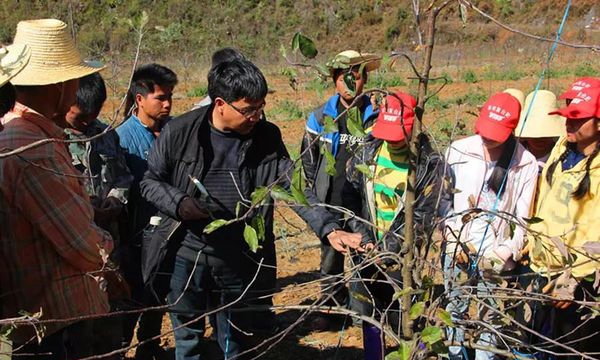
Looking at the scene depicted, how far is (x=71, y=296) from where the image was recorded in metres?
2.27

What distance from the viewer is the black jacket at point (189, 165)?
Answer: 2.94 meters

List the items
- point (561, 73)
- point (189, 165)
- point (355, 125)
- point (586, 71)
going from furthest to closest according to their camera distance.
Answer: point (586, 71) → point (561, 73) → point (189, 165) → point (355, 125)

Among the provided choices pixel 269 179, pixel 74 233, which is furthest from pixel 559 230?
pixel 74 233

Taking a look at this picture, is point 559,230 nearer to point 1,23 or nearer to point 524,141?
point 524,141

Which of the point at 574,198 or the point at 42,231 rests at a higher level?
the point at 42,231

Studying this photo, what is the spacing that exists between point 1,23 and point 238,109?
2764cm

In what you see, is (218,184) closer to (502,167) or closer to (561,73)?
(502,167)

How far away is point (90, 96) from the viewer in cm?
323

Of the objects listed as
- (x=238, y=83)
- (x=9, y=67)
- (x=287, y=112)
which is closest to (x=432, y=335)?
(x=9, y=67)

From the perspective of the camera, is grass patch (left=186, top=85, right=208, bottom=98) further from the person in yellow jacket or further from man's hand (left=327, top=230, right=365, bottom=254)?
the person in yellow jacket

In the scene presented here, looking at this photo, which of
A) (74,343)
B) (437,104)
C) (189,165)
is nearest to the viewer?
(74,343)

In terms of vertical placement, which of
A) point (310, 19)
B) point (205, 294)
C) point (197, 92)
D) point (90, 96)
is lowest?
point (197, 92)

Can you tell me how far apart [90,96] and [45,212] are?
1.26 metres

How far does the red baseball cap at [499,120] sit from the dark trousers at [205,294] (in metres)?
1.21
